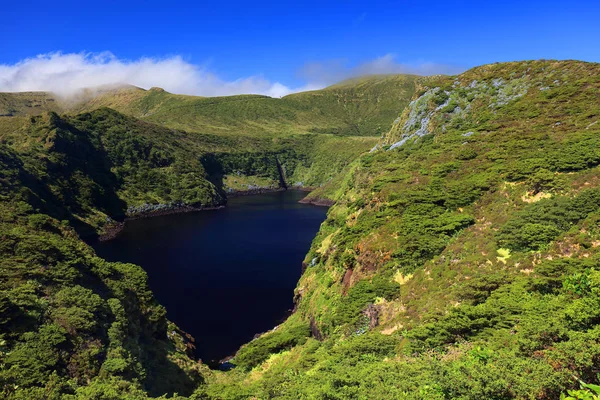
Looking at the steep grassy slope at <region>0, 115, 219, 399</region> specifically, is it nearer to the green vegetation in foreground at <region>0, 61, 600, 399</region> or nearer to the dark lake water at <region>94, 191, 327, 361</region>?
the green vegetation in foreground at <region>0, 61, 600, 399</region>

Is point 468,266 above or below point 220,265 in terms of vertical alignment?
above

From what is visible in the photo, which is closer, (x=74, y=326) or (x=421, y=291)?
(x=74, y=326)

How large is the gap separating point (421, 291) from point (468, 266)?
4.95 meters

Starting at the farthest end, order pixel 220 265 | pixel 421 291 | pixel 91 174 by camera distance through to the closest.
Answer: pixel 91 174 → pixel 220 265 → pixel 421 291

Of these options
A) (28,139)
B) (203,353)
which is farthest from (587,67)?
(28,139)

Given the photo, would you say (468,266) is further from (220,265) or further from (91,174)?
(91,174)

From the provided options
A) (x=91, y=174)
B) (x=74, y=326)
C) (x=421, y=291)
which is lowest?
(x=74, y=326)

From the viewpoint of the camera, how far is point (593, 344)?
14.1 m

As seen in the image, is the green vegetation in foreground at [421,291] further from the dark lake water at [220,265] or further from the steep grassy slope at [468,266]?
the dark lake water at [220,265]

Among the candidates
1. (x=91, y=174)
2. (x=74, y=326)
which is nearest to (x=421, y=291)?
(x=74, y=326)

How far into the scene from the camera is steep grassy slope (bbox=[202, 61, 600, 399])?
54.9ft

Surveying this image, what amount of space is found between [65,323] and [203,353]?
28853mm

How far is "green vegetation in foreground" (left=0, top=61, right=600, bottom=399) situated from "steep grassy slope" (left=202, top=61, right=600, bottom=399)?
0.16 m

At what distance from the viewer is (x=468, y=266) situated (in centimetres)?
3262
